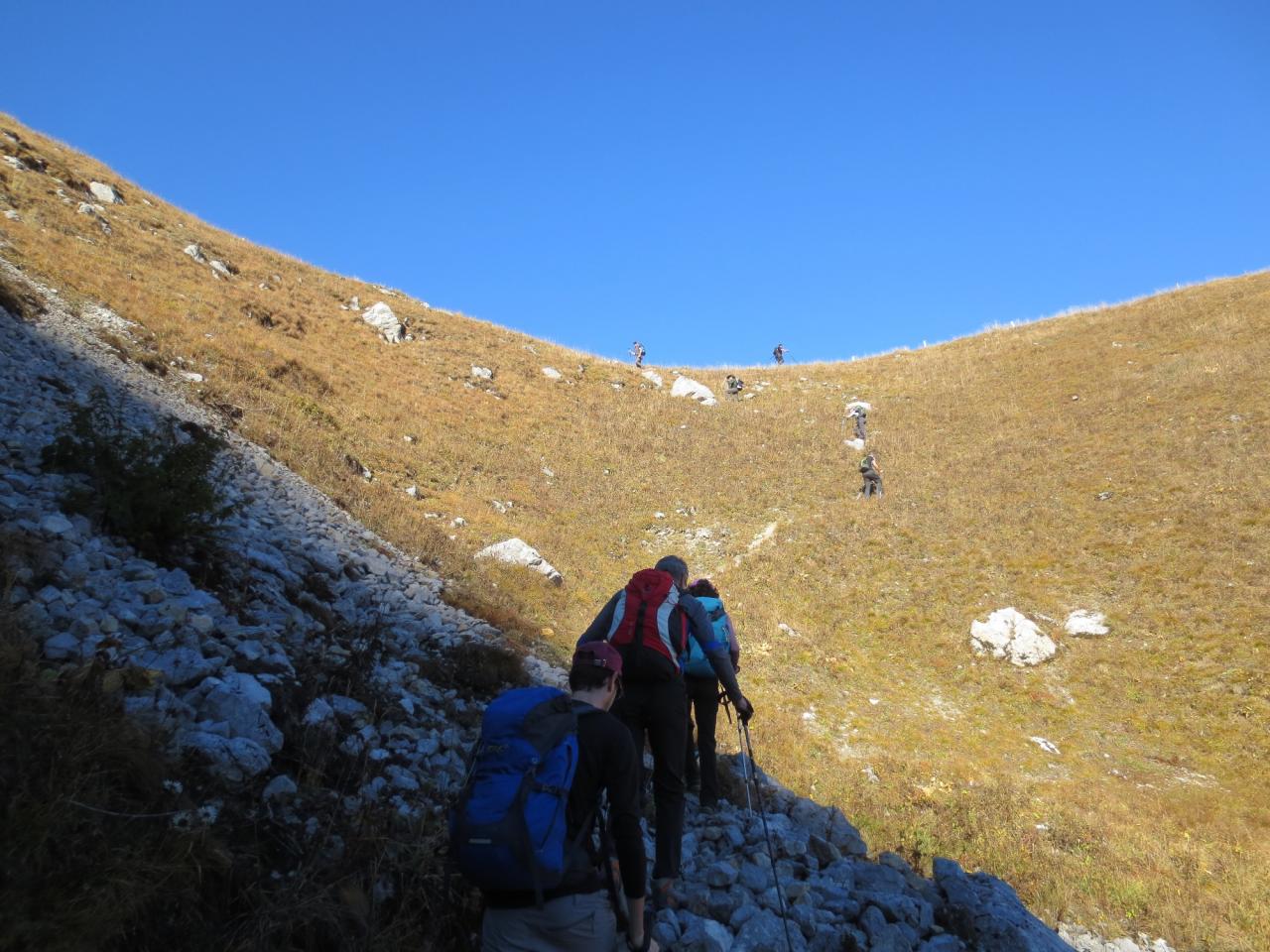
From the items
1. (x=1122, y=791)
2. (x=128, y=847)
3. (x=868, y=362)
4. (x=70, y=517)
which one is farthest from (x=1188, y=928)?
Answer: (x=868, y=362)

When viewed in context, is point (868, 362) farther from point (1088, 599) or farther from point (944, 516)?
point (1088, 599)

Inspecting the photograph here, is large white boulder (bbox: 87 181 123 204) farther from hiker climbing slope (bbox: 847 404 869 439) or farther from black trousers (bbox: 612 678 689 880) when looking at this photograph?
black trousers (bbox: 612 678 689 880)

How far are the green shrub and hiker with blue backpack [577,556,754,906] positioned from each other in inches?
165

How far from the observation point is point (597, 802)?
310 centimetres

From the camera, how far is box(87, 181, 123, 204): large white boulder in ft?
91.3

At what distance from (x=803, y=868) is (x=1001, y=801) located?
6.00 metres

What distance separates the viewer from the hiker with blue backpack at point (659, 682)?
495 cm

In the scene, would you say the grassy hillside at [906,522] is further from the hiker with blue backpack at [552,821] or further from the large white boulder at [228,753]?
the large white boulder at [228,753]

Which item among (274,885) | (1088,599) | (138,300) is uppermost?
(138,300)

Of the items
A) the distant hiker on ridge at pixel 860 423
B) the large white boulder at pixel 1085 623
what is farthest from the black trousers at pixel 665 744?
the distant hiker on ridge at pixel 860 423

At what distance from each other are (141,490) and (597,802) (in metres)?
5.56

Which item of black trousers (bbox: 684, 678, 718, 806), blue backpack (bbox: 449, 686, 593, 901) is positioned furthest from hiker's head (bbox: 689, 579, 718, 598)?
blue backpack (bbox: 449, 686, 593, 901)

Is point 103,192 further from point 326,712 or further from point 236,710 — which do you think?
point 236,710

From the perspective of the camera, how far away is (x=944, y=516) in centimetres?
2239
